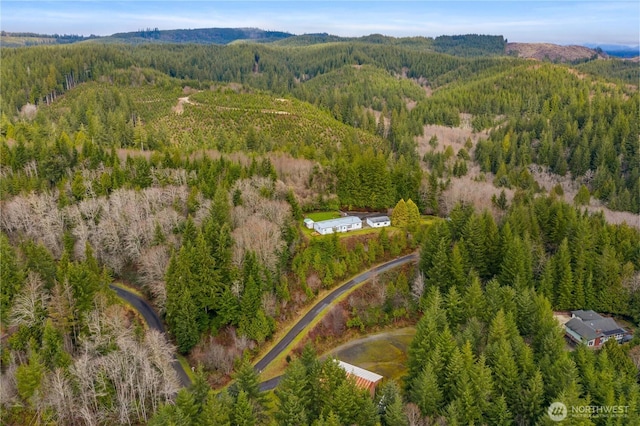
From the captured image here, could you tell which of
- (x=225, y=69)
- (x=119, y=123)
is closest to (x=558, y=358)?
(x=119, y=123)

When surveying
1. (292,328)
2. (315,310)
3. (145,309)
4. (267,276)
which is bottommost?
(292,328)

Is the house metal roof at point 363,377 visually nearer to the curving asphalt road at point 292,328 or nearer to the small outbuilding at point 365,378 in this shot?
the small outbuilding at point 365,378

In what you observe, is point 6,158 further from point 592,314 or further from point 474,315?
point 592,314

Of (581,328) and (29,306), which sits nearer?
(29,306)

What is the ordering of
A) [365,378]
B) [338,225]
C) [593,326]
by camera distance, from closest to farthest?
1. [365,378]
2. [593,326]
3. [338,225]

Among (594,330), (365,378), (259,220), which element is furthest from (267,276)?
(594,330)

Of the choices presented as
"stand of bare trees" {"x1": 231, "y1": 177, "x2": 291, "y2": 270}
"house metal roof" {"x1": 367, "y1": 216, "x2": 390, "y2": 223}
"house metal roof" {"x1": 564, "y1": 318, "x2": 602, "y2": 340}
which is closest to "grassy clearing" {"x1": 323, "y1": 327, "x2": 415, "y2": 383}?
"stand of bare trees" {"x1": 231, "y1": 177, "x2": 291, "y2": 270}

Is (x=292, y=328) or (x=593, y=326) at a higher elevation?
(x=593, y=326)

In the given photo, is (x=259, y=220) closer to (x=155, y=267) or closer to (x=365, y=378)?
(x=155, y=267)
